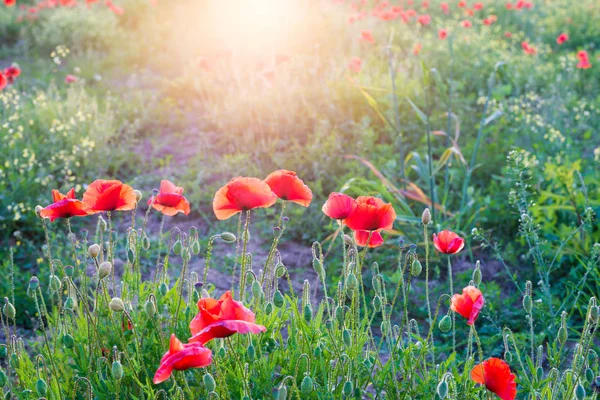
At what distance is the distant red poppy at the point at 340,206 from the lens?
178 centimetres

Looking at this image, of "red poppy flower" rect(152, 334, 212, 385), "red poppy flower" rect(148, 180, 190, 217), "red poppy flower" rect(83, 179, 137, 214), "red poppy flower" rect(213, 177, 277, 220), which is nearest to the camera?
"red poppy flower" rect(152, 334, 212, 385)

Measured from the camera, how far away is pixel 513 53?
685cm

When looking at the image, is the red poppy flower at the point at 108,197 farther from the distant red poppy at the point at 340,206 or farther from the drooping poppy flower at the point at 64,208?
the distant red poppy at the point at 340,206

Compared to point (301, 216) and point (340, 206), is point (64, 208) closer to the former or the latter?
point (340, 206)

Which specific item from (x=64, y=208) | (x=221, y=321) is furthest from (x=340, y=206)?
(x=64, y=208)

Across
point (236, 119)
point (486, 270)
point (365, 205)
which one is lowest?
point (486, 270)

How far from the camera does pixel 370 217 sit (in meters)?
1.80

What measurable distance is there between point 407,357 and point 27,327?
6.89 feet

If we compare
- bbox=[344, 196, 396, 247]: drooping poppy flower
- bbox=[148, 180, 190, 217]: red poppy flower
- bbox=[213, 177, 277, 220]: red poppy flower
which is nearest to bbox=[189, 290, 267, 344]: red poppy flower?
bbox=[213, 177, 277, 220]: red poppy flower

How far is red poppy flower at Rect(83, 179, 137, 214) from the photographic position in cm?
186

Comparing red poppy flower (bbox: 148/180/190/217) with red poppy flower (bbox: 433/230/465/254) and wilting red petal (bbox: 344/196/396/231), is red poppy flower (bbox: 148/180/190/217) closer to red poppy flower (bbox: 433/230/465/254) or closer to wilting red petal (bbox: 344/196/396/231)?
wilting red petal (bbox: 344/196/396/231)

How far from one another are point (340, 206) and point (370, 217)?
0.28 ft

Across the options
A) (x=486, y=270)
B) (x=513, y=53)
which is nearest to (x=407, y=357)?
(x=486, y=270)

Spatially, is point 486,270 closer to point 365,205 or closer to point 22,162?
point 365,205
